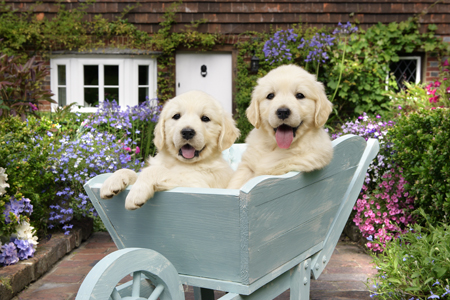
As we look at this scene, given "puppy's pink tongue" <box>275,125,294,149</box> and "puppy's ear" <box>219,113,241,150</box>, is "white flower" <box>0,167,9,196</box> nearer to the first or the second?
"puppy's ear" <box>219,113,241,150</box>

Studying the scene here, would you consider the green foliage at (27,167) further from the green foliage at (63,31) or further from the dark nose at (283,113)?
the green foliage at (63,31)

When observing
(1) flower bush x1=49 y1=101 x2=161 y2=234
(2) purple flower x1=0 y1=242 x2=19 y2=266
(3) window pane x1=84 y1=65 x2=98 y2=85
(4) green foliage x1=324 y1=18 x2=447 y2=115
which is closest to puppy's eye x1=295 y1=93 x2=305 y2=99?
(2) purple flower x1=0 y1=242 x2=19 y2=266

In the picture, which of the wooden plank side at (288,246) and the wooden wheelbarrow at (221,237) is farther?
the wooden plank side at (288,246)

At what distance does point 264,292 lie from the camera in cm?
179

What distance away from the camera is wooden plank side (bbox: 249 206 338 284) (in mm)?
1592

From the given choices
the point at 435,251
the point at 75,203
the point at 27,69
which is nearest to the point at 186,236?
the point at 435,251

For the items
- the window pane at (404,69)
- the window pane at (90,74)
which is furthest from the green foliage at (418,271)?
the window pane at (90,74)

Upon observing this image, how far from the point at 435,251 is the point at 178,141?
1766mm

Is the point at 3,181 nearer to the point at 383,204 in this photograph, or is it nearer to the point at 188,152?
the point at 188,152

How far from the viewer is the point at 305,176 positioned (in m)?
→ 1.79

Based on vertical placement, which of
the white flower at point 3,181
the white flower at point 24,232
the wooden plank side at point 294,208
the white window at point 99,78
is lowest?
the white flower at point 24,232

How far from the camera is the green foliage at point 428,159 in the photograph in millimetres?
3193

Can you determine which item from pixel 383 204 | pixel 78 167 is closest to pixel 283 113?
pixel 383 204

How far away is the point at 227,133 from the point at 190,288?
1720mm
